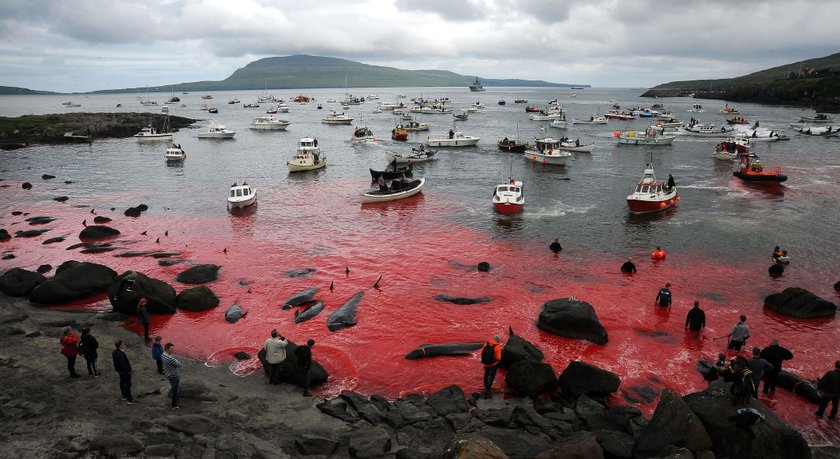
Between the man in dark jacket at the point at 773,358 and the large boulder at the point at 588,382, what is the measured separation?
17.8 feet

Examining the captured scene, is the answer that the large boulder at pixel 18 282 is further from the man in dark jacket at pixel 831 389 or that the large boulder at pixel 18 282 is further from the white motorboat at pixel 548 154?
the white motorboat at pixel 548 154

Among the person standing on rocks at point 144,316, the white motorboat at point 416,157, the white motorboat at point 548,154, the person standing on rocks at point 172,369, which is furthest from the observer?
the white motorboat at point 416,157

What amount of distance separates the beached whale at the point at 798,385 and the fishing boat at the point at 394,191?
37.2 meters

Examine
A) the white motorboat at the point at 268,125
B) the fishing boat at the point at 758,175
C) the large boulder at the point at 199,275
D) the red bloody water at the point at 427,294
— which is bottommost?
the red bloody water at the point at 427,294

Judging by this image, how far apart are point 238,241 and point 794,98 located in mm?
207336

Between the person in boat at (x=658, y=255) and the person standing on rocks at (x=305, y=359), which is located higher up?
the person standing on rocks at (x=305, y=359)

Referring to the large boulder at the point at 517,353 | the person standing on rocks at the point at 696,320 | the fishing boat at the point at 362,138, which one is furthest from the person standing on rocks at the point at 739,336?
the fishing boat at the point at 362,138

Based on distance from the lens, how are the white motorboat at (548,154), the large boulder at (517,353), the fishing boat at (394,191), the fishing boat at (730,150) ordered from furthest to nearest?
1. the fishing boat at (730,150)
2. the white motorboat at (548,154)
3. the fishing boat at (394,191)
4. the large boulder at (517,353)

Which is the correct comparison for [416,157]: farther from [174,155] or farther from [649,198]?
[174,155]

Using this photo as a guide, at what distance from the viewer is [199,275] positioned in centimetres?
2984

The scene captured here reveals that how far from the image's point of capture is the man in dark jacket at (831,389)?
53.0ft

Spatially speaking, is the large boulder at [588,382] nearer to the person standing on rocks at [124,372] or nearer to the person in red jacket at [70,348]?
the person standing on rocks at [124,372]

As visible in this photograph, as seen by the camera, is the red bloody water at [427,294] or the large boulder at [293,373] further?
the red bloody water at [427,294]

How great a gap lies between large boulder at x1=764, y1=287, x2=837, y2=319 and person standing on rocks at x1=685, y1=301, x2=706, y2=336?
5.75 meters
